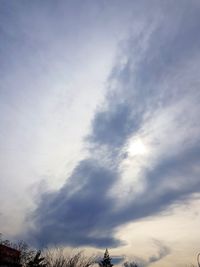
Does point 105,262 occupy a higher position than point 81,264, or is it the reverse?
point 105,262

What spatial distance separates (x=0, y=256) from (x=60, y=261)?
18.0 m

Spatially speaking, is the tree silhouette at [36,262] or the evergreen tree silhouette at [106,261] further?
the evergreen tree silhouette at [106,261]

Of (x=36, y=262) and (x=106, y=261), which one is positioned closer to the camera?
(x=36, y=262)

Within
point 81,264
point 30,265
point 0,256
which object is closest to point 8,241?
point 30,265

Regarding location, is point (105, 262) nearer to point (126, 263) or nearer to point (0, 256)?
point (126, 263)

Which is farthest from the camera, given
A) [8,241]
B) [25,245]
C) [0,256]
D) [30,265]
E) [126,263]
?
A: [126,263]

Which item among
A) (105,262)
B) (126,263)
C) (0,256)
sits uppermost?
(126,263)

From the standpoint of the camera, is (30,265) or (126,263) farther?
(126,263)

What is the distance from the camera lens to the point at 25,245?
88.1 meters

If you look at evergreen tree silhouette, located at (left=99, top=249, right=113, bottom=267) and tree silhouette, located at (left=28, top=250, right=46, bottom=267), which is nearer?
tree silhouette, located at (left=28, top=250, right=46, bottom=267)

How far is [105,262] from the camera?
305 ft

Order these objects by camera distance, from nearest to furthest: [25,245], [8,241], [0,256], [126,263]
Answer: [0,256] → [8,241] → [25,245] → [126,263]

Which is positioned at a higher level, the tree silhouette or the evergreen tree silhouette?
the evergreen tree silhouette

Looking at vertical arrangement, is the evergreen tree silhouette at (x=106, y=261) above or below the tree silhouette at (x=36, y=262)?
above
